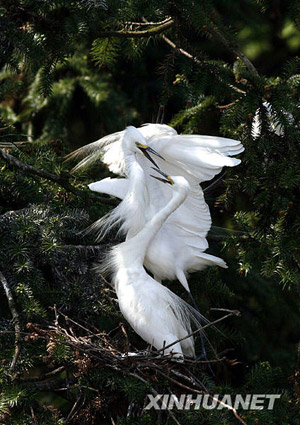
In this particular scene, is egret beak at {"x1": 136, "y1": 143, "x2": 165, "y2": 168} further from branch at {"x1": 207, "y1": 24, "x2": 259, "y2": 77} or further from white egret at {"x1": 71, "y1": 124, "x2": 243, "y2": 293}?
branch at {"x1": 207, "y1": 24, "x2": 259, "y2": 77}

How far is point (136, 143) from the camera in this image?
3777 mm

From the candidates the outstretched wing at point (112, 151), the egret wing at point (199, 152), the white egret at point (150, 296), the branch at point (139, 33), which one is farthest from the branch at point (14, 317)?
the branch at point (139, 33)

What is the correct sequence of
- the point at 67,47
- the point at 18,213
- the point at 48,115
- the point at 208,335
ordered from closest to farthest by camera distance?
the point at 67,47 → the point at 18,213 → the point at 208,335 → the point at 48,115

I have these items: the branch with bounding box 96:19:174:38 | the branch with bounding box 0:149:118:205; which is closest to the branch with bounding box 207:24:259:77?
the branch with bounding box 96:19:174:38

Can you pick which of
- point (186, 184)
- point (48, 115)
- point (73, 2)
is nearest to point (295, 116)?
point (186, 184)

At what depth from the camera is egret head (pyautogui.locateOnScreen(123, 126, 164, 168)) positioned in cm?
375

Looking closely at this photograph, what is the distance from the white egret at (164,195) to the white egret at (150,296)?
0.37 feet

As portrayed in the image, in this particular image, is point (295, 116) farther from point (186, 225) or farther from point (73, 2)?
point (73, 2)

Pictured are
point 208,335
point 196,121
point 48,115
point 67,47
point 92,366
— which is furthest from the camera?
point 48,115

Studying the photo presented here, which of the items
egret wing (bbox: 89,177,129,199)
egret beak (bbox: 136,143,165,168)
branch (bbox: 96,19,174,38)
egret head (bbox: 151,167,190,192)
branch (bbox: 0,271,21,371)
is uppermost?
branch (bbox: 96,19,174,38)

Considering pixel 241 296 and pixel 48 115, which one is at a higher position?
pixel 48 115

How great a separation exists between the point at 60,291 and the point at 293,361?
66.8 inches

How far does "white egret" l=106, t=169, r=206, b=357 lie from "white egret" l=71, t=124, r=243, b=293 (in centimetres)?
11

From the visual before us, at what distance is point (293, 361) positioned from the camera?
4.60 meters
